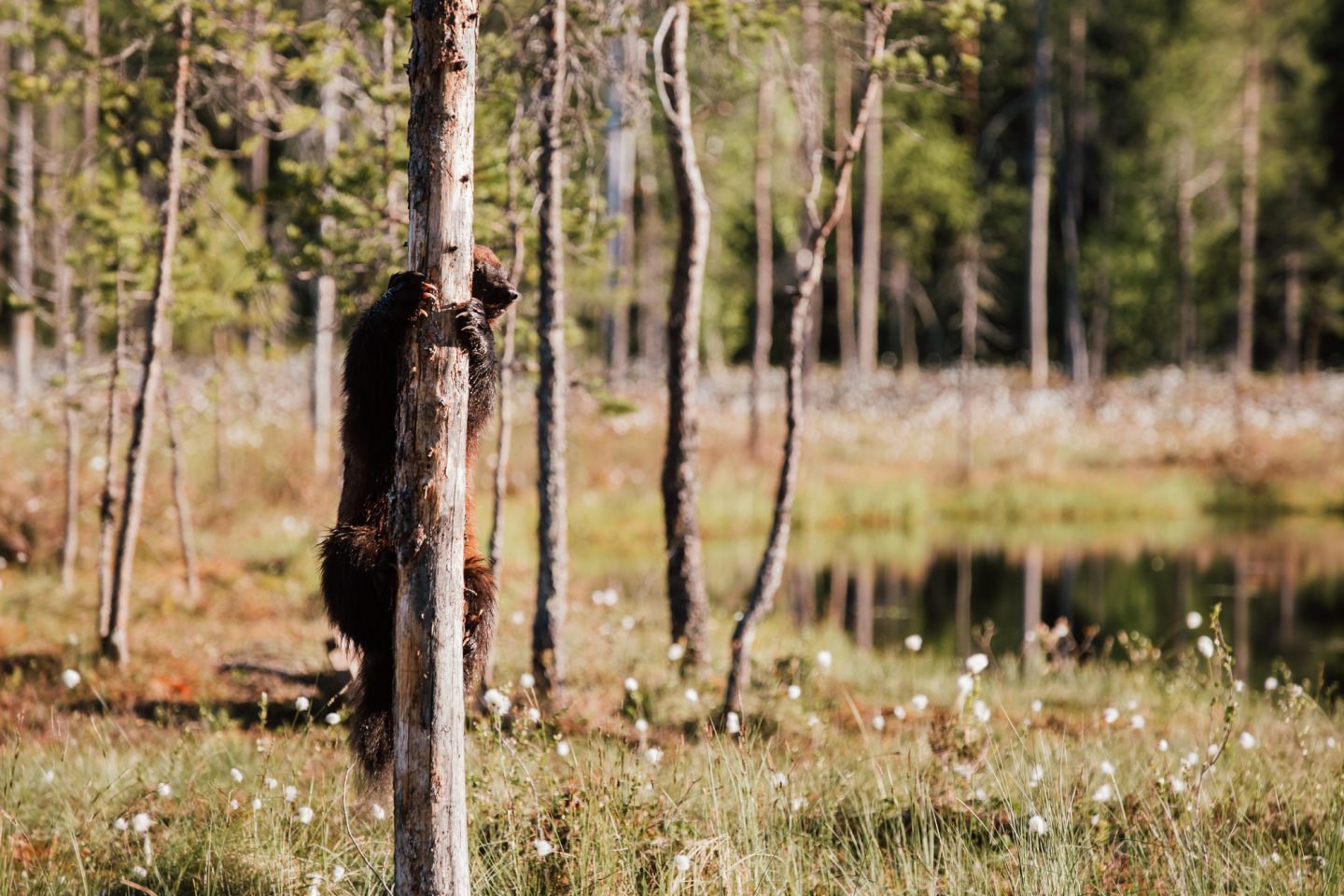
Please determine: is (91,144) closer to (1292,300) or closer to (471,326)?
(471,326)

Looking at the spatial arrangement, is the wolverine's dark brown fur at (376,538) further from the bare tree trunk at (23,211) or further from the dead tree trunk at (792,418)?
the bare tree trunk at (23,211)

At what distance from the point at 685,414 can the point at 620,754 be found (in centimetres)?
383

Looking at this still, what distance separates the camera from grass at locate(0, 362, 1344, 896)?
4.24 meters

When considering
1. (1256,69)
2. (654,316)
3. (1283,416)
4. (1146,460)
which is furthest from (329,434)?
(1256,69)

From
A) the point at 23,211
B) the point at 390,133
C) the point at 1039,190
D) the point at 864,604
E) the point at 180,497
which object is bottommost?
the point at 864,604

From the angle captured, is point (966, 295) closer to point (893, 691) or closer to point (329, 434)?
point (329, 434)

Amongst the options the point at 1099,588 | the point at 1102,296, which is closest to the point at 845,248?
the point at 1102,296

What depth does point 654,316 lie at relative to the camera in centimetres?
2911

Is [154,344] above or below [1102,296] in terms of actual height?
below

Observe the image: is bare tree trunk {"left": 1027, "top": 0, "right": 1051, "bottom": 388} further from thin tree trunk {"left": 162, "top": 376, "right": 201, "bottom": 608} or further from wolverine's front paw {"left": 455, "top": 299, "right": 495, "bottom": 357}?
wolverine's front paw {"left": 455, "top": 299, "right": 495, "bottom": 357}

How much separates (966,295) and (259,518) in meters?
13.6

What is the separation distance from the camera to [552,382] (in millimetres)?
7398

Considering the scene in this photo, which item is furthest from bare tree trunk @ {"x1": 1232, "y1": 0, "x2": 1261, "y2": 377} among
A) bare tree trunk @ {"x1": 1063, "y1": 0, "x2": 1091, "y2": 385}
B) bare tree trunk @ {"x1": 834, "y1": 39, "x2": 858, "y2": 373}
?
bare tree trunk @ {"x1": 834, "y1": 39, "x2": 858, "y2": 373}

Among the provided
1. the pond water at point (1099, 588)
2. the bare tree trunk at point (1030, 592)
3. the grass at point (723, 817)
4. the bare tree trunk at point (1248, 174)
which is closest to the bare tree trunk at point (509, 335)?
the grass at point (723, 817)
